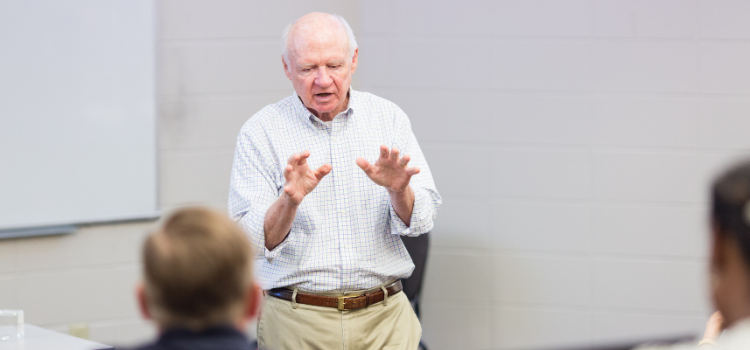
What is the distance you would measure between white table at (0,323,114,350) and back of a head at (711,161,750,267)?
64.3 inches

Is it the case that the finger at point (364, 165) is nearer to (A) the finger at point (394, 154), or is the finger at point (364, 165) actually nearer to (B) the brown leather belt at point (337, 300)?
(A) the finger at point (394, 154)

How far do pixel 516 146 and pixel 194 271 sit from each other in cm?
246

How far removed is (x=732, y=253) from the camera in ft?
3.39

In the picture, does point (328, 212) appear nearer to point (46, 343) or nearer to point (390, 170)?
point (390, 170)

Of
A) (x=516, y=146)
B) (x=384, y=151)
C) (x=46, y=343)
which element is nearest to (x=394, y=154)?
(x=384, y=151)

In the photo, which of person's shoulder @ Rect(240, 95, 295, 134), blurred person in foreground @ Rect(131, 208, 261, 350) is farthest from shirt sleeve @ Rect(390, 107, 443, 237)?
blurred person in foreground @ Rect(131, 208, 261, 350)

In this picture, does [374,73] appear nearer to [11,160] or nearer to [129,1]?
[129,1]

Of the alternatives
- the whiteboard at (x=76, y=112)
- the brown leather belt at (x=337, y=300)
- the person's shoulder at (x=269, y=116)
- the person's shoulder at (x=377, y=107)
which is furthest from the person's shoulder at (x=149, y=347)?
the whiteboard at (x=76, y=112)

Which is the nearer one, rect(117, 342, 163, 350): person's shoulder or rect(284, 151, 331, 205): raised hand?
rect(117, 342, 163, 350): person's shoulder

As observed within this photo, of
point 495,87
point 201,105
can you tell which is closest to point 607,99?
point 495,87

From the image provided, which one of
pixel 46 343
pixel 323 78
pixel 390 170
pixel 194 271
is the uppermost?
pixel 323 78

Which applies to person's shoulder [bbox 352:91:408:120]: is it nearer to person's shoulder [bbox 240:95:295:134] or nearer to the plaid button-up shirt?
the plaid button-up shirt

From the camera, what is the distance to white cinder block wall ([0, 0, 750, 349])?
3.07 metres

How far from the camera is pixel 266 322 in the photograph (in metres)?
2.21
